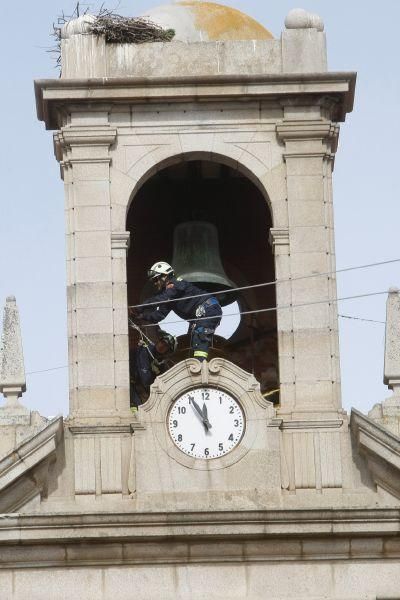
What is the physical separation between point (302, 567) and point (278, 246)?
12.4ft

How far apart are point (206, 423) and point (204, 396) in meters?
0.30

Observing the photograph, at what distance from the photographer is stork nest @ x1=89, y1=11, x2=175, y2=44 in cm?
3881

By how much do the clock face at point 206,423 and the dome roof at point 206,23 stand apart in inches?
172

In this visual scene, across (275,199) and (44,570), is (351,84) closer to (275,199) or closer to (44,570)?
(275,199)

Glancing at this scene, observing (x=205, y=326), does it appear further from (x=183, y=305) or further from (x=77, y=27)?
(x=77, y=27)

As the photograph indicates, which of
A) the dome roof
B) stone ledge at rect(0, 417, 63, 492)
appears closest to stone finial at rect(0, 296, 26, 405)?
stone ledge at rect(0, 417, 63, 492)

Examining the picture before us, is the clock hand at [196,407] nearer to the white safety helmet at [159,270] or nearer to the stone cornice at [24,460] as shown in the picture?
the stone cornice at [24,460]

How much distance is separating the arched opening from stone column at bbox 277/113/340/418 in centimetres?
230

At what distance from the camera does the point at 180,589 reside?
36.3 m

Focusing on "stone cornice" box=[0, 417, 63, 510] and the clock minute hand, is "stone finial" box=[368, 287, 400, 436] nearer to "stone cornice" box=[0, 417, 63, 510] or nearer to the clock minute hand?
the clock minute hand

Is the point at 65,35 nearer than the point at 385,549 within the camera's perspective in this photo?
No

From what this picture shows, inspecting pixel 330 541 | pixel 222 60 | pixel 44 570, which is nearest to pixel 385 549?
pixel 330 541

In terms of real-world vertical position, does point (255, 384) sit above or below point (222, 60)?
below

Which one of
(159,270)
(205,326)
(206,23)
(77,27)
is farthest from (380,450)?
(77,27)
